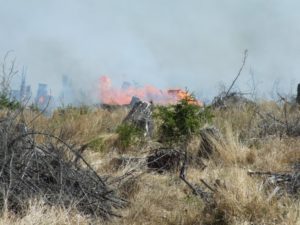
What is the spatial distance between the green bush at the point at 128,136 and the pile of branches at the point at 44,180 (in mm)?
3718

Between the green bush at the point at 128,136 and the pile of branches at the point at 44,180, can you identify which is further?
the green bush at the point at 128,136

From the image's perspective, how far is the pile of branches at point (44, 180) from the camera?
5.57m

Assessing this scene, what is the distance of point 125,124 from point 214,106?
4469mm

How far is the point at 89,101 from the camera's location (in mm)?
16266

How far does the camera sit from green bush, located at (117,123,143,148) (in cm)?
1030

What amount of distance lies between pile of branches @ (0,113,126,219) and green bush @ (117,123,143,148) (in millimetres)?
3718

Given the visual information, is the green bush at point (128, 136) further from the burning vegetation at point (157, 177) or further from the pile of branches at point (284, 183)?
the pile of branches at point (284, 183)

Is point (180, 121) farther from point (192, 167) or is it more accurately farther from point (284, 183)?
point (284, 183)

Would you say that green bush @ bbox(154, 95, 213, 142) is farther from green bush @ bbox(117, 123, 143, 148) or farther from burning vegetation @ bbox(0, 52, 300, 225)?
green bush @ bbox(117, 123, 143, 148)

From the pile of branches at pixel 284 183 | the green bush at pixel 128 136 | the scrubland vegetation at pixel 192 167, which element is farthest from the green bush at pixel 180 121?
the pile of branches at pixel 284 183

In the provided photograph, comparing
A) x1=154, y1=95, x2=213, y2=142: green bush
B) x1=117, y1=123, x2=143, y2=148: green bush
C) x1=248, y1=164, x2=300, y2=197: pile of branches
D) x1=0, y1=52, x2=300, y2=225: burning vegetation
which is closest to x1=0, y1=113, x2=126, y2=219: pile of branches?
x1=0, y1=52, x2=300, y2=225: burning vegetation

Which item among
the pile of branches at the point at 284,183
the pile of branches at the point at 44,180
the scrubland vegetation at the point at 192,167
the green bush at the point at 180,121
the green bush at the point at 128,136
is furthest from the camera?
the green bush at the point at 180,121

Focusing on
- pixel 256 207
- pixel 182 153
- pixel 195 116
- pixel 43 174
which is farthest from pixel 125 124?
pixel 256 207

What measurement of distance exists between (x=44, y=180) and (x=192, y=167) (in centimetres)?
296
